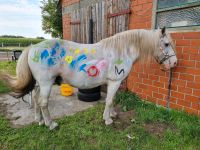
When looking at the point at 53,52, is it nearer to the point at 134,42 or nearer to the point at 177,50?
the point at 134,42

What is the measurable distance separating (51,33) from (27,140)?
1678 centimetres

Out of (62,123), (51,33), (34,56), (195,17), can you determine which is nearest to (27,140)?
(62,123)

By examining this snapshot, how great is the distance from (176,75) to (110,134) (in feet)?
5.25

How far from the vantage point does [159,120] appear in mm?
2965

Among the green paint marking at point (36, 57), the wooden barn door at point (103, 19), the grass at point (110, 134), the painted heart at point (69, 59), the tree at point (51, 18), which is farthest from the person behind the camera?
the tree at point (51, 18)

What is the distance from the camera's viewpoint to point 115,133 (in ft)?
8.55

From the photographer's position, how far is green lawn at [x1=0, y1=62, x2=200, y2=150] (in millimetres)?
2279

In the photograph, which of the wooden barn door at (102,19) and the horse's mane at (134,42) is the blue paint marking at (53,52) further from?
the wooden barn door at (102,19)

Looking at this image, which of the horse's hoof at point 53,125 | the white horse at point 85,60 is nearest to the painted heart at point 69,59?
the white horse at point 85,60

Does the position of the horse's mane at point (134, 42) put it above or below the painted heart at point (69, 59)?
above

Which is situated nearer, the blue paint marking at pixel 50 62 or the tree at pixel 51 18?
the blue paint marking at pixel 50 62

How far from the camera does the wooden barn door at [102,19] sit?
12.8ft

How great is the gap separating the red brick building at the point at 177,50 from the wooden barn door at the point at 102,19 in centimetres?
20

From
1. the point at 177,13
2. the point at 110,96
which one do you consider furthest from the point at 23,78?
the point at 177,13
